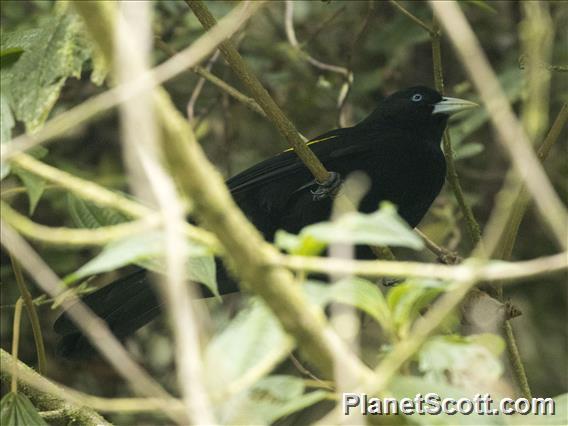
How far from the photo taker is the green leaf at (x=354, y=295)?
1.44 meters

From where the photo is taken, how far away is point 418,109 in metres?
4.62

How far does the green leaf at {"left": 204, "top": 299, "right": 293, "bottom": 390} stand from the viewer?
1.43m

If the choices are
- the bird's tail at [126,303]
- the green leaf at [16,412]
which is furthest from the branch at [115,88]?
the bird's tail at [126,303]

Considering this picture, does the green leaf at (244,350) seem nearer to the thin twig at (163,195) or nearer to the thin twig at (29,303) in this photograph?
the thin twig at (163,195)

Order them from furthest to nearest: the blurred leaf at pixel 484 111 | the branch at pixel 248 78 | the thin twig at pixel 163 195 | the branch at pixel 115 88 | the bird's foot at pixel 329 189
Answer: the blurred leaf at pixel 484 111, the bird's foot at pixel 329 189, the branch at pixel 248 78, the branch at pixel 115 88, the thin twig at pixel 163 195

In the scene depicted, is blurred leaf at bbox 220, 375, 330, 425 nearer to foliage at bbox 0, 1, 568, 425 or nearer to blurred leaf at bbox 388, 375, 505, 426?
blurred leaf at bbox 388, 375, 505, 426


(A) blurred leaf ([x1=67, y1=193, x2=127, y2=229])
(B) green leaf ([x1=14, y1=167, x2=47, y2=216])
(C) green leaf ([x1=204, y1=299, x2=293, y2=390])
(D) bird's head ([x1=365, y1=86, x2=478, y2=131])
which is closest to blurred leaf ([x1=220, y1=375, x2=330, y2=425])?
(C) green leaf ([x1=204, y1=299, x2=293, y2=390])

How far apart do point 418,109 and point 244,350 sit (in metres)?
3.32

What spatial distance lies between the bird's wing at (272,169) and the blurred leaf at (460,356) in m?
2.61

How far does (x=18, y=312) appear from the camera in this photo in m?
2.61

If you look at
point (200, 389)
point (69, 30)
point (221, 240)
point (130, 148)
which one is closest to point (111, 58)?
point (130, 148)

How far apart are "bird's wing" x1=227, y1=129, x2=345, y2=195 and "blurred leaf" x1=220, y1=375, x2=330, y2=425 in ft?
8.58

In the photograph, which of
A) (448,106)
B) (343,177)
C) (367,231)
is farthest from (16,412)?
(448,106)

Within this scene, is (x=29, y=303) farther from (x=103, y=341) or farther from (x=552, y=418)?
(x=552, y=418)
